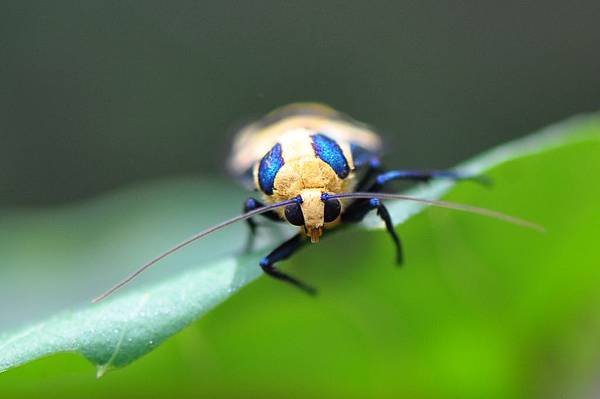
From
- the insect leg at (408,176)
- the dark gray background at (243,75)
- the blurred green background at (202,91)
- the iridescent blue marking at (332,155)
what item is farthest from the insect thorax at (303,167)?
the dark gray background at (243,75)

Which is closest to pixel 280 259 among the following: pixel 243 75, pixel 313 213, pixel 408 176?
pixel 313 213

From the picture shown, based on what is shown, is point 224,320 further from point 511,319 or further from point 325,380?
point 511,319

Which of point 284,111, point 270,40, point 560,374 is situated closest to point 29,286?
point 284,111

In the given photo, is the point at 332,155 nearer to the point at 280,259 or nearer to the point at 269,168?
the point at 269,168

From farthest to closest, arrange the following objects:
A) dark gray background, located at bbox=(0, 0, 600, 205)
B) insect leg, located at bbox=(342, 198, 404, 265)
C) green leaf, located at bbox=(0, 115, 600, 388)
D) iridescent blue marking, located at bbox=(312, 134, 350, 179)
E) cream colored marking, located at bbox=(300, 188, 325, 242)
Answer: dark gray background, located at bbox=(0, 0, 600, 205) → iridescent blue marking, located at bbox=(312, 134, 350, 179) → cream colored marking, located at bbox=(300, 188, 325, 242) → insect leg, located at bbox=(342, 198, 404, 265) → green leaf, located at bbox=(0, 115, 600, 388)

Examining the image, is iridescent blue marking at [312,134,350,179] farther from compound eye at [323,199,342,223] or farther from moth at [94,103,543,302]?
compound eye at [323,199,342,223]

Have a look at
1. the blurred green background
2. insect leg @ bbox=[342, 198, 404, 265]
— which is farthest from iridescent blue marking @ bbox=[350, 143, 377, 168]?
the blurred green background

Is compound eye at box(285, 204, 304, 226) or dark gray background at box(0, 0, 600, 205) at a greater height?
compound eye at box(285, 204, 304, 226)
